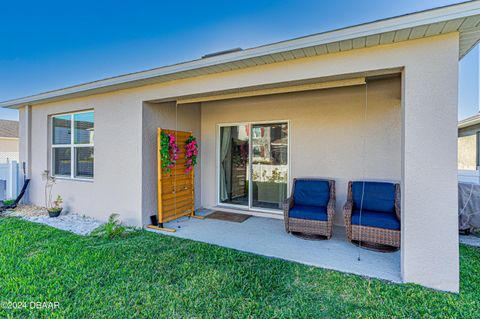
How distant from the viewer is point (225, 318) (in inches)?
87.5

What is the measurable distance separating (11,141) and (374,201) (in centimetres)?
2158

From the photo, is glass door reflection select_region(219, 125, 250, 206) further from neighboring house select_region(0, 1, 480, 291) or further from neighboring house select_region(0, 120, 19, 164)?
neighboring house select_region(0, 120, 19, 164)

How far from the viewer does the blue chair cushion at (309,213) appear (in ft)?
13.7

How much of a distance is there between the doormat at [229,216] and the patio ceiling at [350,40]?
326 centimetres

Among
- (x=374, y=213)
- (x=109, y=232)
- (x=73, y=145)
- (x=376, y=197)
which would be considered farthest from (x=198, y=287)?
(x=73, y=145)

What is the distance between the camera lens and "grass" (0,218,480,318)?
7.64ft

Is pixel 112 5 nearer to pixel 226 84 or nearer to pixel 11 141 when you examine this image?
pixel 226 84

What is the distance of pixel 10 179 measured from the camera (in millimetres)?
7004

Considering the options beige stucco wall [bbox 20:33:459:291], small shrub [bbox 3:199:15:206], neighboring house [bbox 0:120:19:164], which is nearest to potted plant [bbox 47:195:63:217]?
small shrub [bbox 3:199:15:206]

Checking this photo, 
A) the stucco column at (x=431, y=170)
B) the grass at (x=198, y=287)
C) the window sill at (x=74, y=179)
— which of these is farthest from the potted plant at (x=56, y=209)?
the stucco column at (x=431, y=170)

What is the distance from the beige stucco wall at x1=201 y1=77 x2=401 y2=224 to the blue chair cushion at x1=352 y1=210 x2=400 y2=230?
41.1 inches

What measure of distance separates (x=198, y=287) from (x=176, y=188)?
3.13 m

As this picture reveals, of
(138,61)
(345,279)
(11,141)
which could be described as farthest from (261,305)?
(11,141)

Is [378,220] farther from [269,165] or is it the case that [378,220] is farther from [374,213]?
[269,165]
